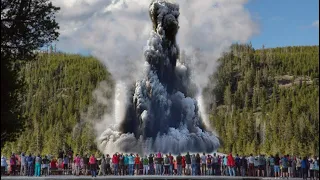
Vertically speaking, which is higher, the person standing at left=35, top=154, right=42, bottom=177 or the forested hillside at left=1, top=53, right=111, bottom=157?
the forested hillside at left=1, top=53, right=111, bottom=157

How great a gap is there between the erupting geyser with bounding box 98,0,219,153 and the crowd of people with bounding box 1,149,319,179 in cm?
1945

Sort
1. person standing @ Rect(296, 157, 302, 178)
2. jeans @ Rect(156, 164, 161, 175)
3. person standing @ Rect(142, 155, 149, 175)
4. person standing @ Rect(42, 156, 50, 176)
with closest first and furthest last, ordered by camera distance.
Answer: person standing @ Rect(296, 157, 302, 178) → person standing @ Rect(42, 156, 50, 176) → jeans @ Rect(156, 164, 161, 175) → person standing @ Rect(142, 155, 149, 175)

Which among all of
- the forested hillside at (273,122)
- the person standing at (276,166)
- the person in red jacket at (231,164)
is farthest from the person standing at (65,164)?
the forested hillside at (273,122)

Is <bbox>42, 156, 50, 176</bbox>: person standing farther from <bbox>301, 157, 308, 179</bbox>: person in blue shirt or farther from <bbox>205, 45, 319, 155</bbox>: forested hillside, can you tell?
<bbox>205, 45, 319, 155</bbox>: forested hillside

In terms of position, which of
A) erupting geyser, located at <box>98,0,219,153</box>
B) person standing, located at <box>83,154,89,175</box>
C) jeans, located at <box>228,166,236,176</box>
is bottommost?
jeans, located at <box>228,166,236,176</box>

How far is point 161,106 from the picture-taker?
5903 cm

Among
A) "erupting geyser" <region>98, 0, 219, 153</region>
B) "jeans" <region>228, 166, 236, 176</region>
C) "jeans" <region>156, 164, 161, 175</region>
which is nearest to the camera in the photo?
"jeans" <region>228, 166, 236, 176</region>

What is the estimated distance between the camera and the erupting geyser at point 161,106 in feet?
188

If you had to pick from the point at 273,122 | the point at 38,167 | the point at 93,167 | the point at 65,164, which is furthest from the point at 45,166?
the point at 273,122

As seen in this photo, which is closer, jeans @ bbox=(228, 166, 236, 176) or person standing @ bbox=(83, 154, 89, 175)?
jeans @ bbox=(228, 166, 236, 176)

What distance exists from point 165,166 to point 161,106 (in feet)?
76.4

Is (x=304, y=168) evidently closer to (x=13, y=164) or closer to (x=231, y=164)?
(x=231, y=164)

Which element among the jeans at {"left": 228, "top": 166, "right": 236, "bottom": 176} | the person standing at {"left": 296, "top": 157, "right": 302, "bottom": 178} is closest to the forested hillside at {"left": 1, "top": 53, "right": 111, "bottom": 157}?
the jeans at {"left": 228, "top": 166, "right": 236, "bottom": 176}

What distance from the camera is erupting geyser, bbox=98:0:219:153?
57.2 metres
